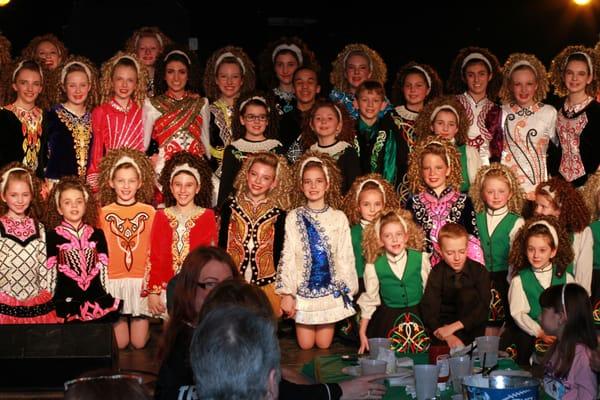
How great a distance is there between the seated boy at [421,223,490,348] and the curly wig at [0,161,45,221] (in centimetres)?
229

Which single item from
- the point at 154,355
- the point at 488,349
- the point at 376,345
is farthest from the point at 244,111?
the point at 488,349

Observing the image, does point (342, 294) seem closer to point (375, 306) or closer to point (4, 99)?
point (375, 306)

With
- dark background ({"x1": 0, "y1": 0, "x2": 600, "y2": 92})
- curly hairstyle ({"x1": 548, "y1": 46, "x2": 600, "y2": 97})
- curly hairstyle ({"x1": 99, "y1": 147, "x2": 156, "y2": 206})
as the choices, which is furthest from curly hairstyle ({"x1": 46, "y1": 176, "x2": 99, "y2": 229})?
curly hairstyle ({"x1": 548, "y1": 46, "x2": 600, "y2": 97})

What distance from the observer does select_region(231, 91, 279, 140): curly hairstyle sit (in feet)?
24.7

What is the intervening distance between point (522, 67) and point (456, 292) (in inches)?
71.0

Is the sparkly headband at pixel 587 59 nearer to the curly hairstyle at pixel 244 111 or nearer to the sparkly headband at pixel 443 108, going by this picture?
the sparkly headband at pixel 443 108

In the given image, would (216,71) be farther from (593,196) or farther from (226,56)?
(593,196)

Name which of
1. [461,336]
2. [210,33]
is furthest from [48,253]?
[210,33]

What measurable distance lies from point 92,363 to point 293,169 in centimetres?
237

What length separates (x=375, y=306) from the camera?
6812mm

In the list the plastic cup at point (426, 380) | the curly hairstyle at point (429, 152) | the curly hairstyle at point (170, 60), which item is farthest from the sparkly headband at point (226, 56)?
the plastic cup at point (426, 380)

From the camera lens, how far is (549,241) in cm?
662

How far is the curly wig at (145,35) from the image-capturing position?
26.7 ft

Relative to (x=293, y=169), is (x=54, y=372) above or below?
below
